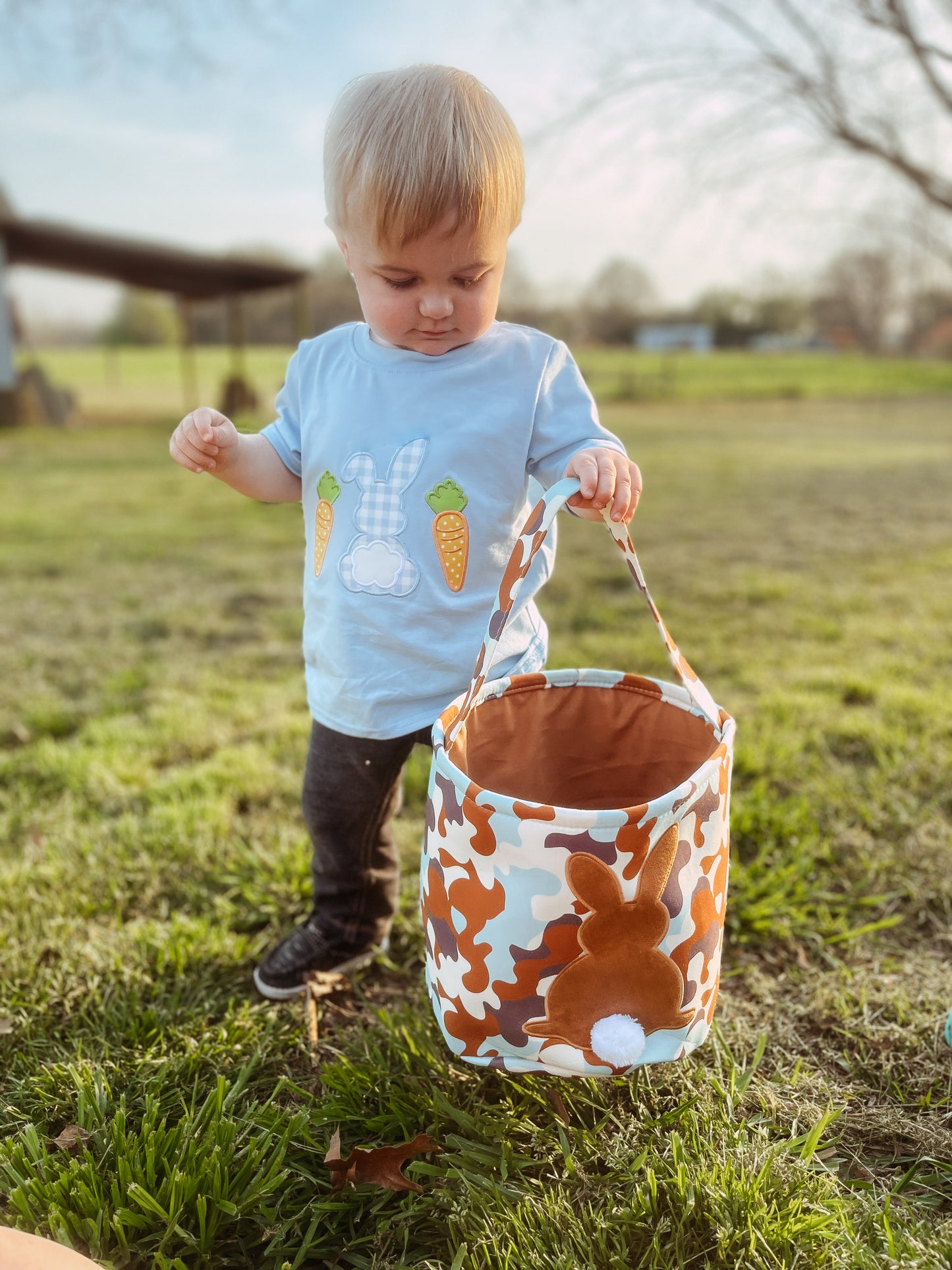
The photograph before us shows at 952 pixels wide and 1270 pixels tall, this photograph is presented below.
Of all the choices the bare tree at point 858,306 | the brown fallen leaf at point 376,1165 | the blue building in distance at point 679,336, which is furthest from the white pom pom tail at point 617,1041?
the blue building in distance at point 679,336

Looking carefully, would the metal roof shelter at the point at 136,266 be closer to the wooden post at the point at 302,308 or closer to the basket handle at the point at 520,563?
the wooden post at the point at 302,308

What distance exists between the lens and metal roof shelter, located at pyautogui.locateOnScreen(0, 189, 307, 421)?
13.6 m

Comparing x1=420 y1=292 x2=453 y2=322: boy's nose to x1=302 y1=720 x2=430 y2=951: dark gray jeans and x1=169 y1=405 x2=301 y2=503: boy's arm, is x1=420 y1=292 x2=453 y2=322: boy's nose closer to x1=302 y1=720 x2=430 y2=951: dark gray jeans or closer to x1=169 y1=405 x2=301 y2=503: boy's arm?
x1=169 y1=405 x2=301 y2=503: boy's arm

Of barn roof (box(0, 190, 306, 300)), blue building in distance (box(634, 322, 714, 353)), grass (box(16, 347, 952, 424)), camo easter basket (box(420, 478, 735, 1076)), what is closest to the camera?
camo easter basket (box(420, 478, 735, 1076))

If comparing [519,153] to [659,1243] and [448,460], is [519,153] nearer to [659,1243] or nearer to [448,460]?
[448,460]

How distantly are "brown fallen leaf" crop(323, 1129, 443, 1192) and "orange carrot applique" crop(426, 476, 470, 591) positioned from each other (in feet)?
2.89

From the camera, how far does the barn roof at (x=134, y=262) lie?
44.6ft

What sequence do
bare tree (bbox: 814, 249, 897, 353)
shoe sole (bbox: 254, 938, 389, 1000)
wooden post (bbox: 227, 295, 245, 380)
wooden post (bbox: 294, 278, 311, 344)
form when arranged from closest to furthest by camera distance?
1. shoe sole (bbox: 254, 938, 389, 1000)
2. wooden post (bbox: 294, 278, 311, 344)
3. wooden post (bbox: 227, 295, 245, 380)
4. bare tree (bbox: 814, 249, 897, 353)

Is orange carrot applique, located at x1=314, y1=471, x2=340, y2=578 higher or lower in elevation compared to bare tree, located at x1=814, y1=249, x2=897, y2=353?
higher

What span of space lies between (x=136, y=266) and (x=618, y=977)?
15.9 m

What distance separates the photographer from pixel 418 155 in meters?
1.35

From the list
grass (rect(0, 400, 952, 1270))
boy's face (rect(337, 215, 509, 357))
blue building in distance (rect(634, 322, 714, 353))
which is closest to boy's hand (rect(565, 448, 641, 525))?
boy's face (rect(337, 215, 509, 357))

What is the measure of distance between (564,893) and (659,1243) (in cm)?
51

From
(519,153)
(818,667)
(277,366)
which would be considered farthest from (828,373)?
(519,153)
